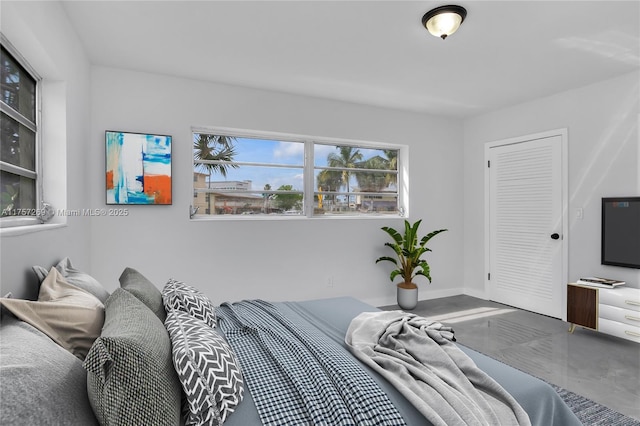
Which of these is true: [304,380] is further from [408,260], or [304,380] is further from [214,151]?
[408,260]

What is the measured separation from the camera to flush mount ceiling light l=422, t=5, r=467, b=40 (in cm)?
241

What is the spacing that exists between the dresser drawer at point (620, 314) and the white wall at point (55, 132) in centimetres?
452

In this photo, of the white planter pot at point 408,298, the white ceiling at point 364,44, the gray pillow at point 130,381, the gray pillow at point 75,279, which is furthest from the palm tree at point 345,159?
the gray pillow at point 130,381

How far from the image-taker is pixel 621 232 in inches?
141

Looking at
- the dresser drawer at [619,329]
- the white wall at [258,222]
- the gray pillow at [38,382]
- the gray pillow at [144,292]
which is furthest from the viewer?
the white wall at [258,222]

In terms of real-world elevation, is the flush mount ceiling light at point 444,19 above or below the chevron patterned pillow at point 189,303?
above

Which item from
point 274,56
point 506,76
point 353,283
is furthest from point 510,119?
point 274,56

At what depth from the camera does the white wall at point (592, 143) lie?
359cm

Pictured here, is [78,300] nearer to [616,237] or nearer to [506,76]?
[506,76]

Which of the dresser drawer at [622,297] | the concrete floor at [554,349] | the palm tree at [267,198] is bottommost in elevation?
the concrete floor at [554,349]

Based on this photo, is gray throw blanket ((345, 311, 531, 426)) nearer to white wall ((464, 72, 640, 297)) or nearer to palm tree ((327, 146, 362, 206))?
palm tree ((327, 146, 362, 206))

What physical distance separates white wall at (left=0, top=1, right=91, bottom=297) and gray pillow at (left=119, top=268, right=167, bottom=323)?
420 mm

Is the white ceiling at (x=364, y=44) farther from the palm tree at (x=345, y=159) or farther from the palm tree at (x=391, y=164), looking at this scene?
the palm tree at (x=391, y=164)

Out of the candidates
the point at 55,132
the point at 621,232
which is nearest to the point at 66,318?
the point at 55,132
